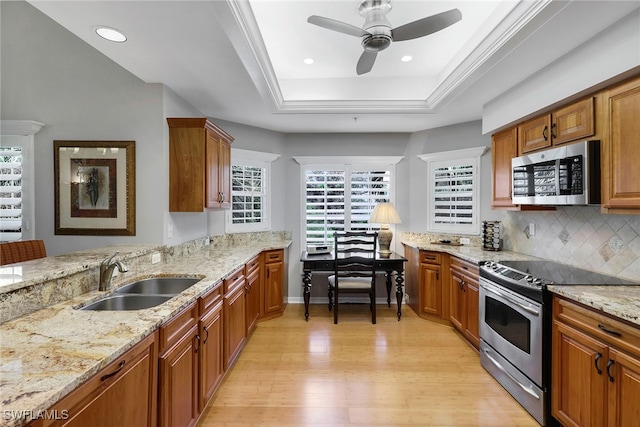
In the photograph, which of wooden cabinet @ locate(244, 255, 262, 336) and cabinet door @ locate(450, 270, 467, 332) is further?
cabinet door @ locate(450, 270, 467, 332)

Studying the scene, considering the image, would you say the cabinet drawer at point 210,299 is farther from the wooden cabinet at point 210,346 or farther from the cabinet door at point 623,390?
the cabinet door at point 623,390

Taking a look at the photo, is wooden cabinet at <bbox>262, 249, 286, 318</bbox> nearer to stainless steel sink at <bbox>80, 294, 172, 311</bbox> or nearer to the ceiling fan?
stainless steel sink at <bbox>80, 294, 172, 311</bbox>

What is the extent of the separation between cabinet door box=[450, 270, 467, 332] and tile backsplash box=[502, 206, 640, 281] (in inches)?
28.9

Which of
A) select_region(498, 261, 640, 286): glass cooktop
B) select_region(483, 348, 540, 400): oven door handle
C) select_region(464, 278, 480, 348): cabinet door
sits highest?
select_region(498, 261, 640, 286): glass cooktop

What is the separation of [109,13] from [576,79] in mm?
3099

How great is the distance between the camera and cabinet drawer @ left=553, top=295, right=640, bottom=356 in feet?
4.83

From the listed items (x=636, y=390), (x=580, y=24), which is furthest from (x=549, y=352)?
(x=580, y=24)

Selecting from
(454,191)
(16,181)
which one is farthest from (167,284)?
(454,191)

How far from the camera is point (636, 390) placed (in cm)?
145

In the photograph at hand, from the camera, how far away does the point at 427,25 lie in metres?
2.04

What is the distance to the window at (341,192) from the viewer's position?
462 cm

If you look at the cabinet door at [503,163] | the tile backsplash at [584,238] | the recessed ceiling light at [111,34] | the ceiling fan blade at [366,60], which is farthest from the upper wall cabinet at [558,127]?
the recessed ceiling light at [111,34]

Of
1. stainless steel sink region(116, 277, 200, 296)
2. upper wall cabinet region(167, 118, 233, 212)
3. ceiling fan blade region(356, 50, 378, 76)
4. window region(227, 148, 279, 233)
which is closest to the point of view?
stainless steel sink region(116, 277, 200, 296)

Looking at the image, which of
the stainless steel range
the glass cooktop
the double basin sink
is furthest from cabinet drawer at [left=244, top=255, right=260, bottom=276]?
the glass cooktop
